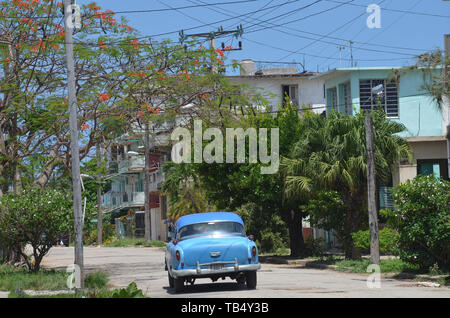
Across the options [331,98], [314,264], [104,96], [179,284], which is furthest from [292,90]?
[179,284]

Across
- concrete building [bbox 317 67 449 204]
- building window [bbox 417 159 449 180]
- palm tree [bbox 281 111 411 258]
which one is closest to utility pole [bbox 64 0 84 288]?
palm tree [bbox 281 111 411 258]

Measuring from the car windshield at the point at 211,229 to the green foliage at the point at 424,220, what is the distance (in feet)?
20.4

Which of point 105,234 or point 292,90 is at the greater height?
point 292,90

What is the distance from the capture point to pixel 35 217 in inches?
961

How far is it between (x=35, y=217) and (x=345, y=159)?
11.8m

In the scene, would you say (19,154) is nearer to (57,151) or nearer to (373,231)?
(57,151)

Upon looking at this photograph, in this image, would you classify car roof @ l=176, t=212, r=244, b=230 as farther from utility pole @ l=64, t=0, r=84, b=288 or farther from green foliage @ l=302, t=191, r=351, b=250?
green foliage @ l=302, t=191, r=351, b=250

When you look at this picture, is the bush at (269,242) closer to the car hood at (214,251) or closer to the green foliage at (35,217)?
the green foliage at (35,217)

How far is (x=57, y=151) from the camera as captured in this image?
2803 centimetres

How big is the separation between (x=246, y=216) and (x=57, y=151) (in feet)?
39.2

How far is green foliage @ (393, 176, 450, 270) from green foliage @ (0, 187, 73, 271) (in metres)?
10.7

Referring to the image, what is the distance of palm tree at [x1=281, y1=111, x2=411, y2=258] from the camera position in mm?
28672

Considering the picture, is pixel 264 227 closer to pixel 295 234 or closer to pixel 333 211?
pixel 295 234

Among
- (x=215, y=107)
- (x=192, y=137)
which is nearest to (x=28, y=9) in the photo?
(x=215, y=107)
